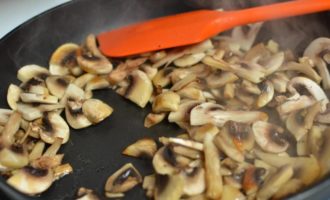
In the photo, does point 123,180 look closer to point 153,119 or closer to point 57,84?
point 153,119

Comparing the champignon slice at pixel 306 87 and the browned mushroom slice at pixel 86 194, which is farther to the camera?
the champignon slice at pixel 306 87

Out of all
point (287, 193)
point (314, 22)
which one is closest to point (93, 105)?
point (287, 193)

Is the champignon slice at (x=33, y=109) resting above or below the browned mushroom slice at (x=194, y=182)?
above

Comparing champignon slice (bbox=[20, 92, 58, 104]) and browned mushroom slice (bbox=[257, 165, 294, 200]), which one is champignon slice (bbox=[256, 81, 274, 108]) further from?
champignon slice (bbox=[20, 92, 58, 104])

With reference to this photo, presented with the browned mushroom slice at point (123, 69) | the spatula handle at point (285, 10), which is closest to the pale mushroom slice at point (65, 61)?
the browned mushroom slice at point (123, 69)

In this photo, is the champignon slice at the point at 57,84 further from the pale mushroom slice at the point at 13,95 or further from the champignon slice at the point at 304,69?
the champignon slice at the point at 304,69

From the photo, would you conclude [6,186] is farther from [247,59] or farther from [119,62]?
[247,59]
